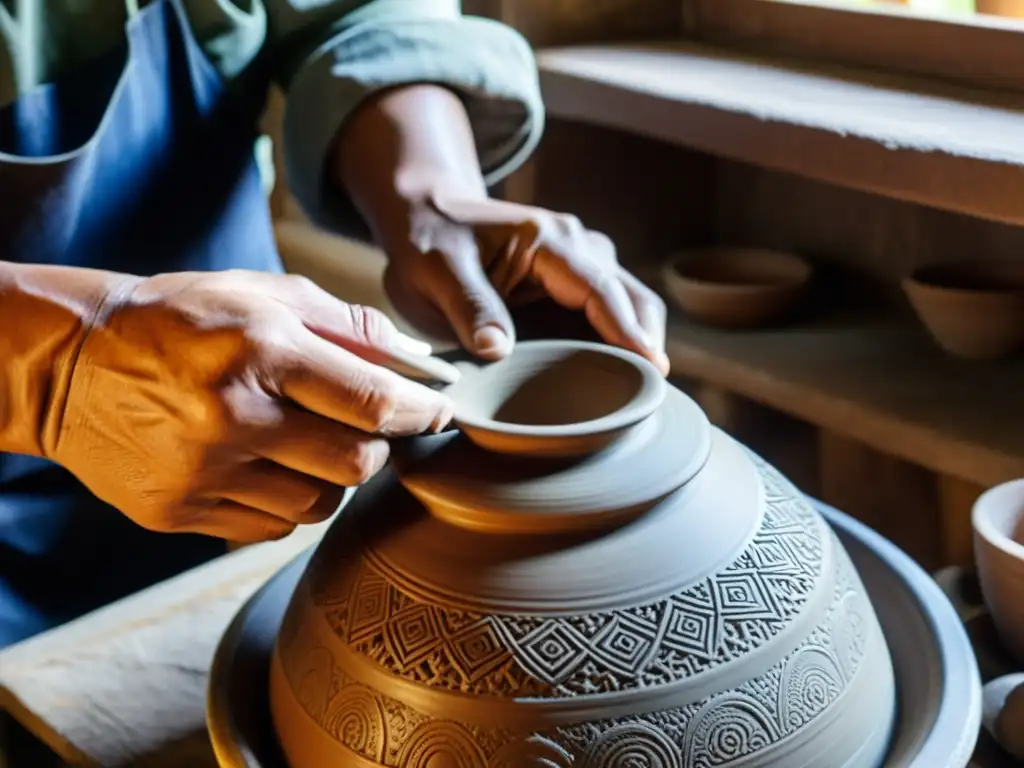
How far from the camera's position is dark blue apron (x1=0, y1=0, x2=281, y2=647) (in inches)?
44.8

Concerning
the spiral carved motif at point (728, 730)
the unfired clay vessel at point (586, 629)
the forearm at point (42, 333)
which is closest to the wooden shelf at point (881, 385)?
the unfired clay vessel at point (586, 629)

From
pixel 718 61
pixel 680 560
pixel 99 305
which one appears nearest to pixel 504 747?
pixel 680 560

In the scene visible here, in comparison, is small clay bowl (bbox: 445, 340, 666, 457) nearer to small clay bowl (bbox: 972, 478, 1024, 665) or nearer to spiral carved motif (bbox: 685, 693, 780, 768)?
spiral carved motif (bbox: 685, 693, 780, 768)

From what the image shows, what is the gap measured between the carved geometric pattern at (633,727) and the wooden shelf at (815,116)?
54 centimetres

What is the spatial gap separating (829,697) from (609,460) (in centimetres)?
20

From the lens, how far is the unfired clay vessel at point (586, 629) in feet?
2.28

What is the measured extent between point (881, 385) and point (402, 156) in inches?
24.8

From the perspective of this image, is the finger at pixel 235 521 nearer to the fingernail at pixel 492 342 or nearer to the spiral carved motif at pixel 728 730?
the fingernail at pixel 492 342

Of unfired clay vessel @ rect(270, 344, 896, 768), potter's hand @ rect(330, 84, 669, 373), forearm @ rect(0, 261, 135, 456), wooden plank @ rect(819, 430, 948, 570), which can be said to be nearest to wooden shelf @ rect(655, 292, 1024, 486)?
wooden plank @ rect(819, 430, 948, 570)

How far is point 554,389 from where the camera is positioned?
860mm

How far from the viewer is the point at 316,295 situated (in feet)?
2.61

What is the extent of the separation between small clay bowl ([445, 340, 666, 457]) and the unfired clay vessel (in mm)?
24

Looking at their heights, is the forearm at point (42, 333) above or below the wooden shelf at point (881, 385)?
above

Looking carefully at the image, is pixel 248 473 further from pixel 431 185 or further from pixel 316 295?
pixel 431 185
